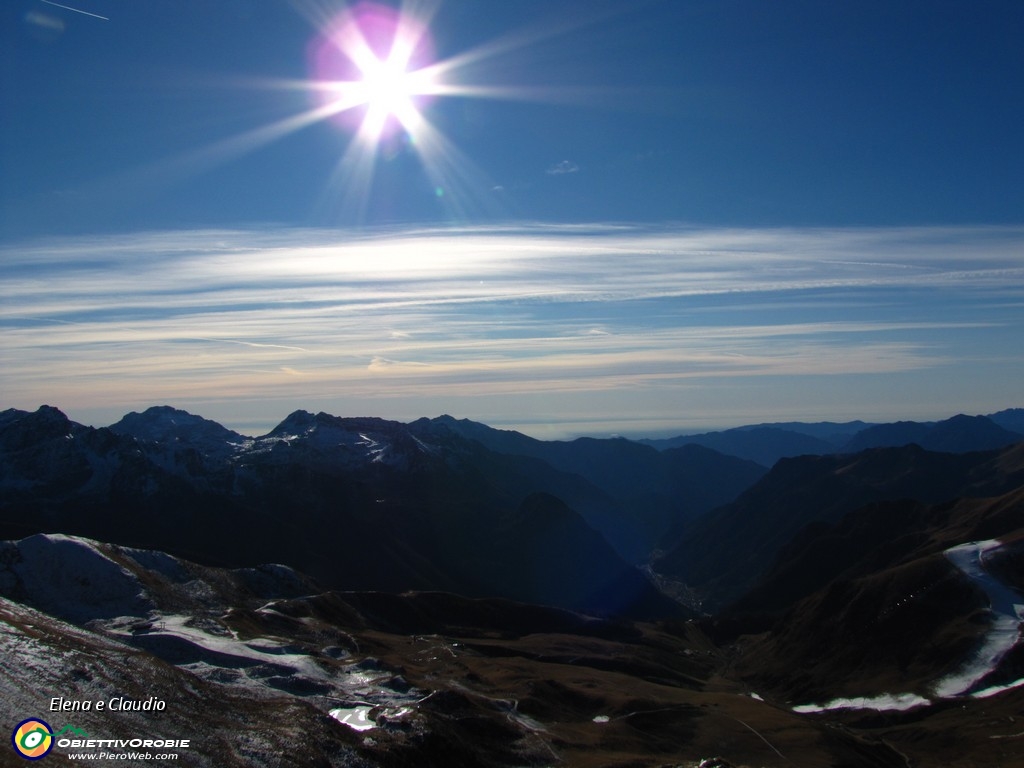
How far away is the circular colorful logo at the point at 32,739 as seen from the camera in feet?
187

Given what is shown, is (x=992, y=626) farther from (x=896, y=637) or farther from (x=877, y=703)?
(x=877, y=703)

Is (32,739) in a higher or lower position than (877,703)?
higher

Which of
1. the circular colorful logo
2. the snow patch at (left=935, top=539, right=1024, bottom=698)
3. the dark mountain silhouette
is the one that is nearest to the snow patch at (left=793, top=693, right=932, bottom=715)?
the dark mountain silhouette

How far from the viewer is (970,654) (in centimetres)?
15100

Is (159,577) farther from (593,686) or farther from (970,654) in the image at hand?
(970,654)

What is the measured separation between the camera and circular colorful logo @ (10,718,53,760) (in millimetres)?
57000

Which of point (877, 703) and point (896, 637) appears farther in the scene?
point (896, 637)

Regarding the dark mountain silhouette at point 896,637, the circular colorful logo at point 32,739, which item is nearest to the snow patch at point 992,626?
the dark mountain silhouette at point 896,637

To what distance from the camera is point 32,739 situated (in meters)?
60.1

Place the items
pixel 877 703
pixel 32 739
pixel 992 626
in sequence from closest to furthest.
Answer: pixel 32 739, pixel 877 703, pixel 992 626

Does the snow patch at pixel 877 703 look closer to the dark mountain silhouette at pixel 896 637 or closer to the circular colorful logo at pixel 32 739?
the dark mountain silhouette at pixel 896 637

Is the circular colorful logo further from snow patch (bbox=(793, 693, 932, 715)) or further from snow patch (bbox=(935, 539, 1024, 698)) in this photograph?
snow patch (bbox=(935, 539, 1024, 698))

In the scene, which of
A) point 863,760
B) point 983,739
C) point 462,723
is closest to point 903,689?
point 983,739

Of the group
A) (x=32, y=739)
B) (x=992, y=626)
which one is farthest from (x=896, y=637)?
(x=32, y=739)
